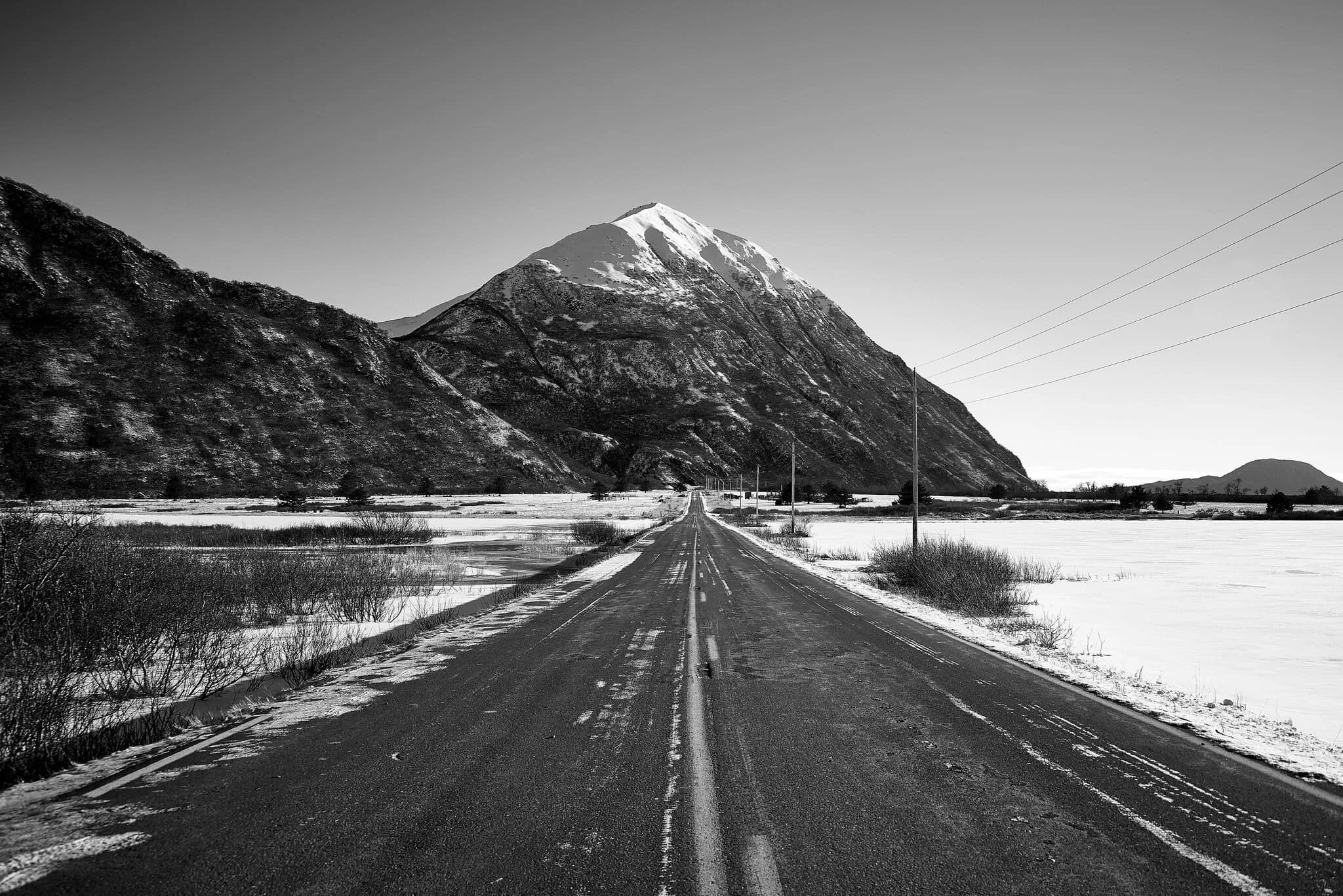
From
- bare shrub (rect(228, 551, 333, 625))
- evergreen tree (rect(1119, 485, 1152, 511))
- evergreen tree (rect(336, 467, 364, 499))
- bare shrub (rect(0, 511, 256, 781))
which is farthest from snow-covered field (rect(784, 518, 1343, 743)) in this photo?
evergreen tree (rect(336, 467, 364, 499))

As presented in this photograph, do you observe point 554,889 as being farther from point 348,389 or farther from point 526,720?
point 348,389

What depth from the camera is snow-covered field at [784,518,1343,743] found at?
27.5 ft

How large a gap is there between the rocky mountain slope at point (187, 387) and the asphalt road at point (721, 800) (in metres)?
77.0

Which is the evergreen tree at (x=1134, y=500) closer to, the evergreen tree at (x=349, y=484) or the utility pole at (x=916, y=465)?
the utility pole at (x=916, y=465)

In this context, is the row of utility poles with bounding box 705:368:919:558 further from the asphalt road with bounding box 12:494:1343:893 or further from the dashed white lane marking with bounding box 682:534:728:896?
the dashed white lane marking with bounding box 682:534:728:896

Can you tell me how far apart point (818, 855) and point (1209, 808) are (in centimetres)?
303

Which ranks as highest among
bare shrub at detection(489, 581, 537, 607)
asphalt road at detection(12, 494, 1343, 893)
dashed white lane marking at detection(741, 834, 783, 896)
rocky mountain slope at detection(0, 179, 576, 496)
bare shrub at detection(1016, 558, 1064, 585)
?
rocky mountain slope at detection(0, 179, 576, 496)

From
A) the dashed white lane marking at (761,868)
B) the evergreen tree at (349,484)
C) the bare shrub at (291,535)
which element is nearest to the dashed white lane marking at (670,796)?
the dashed white lane marking at (761,868)

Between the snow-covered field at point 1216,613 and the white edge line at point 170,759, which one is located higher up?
the white edge line at point 170,759

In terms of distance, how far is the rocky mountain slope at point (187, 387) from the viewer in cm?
7194

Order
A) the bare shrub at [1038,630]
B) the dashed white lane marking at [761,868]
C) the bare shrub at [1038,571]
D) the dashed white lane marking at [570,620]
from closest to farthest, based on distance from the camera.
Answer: the dashed white lane marking at [761,868], the bare shrub at [1038,630], the dashed white lane marking at [570,620], the bare shrub at [1038,571]

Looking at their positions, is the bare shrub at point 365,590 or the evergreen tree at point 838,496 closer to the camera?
the bare shrub at point 365,590

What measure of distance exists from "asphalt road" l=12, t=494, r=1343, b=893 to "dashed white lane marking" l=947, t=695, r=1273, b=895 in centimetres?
2

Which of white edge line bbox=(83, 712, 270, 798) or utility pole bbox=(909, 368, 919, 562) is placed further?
utility pole bbox=(909, 368, 919, 562)
